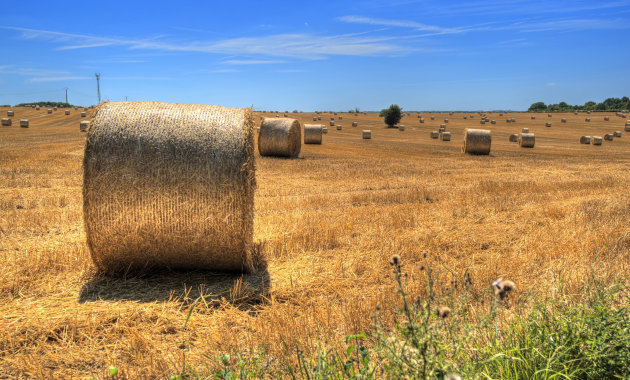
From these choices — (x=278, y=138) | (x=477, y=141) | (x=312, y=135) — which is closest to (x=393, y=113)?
(x=312, y=135)

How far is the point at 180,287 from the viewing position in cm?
557

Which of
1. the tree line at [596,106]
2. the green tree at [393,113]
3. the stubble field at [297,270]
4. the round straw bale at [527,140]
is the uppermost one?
the tree line at [596,106]

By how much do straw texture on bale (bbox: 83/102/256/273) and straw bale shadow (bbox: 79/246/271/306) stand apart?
0.62 feet

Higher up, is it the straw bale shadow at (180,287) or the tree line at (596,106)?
the tree line at (596,106)

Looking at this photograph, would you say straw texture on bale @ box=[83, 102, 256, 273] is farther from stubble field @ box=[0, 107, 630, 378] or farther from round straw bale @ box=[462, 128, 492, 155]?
round straw bale @ box=[462, 128, 492, 155]

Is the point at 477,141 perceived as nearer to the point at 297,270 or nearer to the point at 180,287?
the point at 297,270

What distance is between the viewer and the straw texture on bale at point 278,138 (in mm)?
19766

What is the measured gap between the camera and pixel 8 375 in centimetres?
362

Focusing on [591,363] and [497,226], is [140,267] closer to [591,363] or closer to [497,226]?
[591,363]

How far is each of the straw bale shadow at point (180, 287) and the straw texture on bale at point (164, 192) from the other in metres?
0.19

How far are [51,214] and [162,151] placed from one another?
14.0ft

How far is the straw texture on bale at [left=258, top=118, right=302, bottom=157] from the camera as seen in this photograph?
19766mm

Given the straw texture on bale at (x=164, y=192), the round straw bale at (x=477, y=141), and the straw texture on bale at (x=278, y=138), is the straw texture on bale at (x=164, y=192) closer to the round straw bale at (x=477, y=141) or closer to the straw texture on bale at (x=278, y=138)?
the straw texture on bale at (x=278, y=138)

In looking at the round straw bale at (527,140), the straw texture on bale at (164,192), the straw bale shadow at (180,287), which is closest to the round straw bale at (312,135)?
the round straw bale at (527,140)
